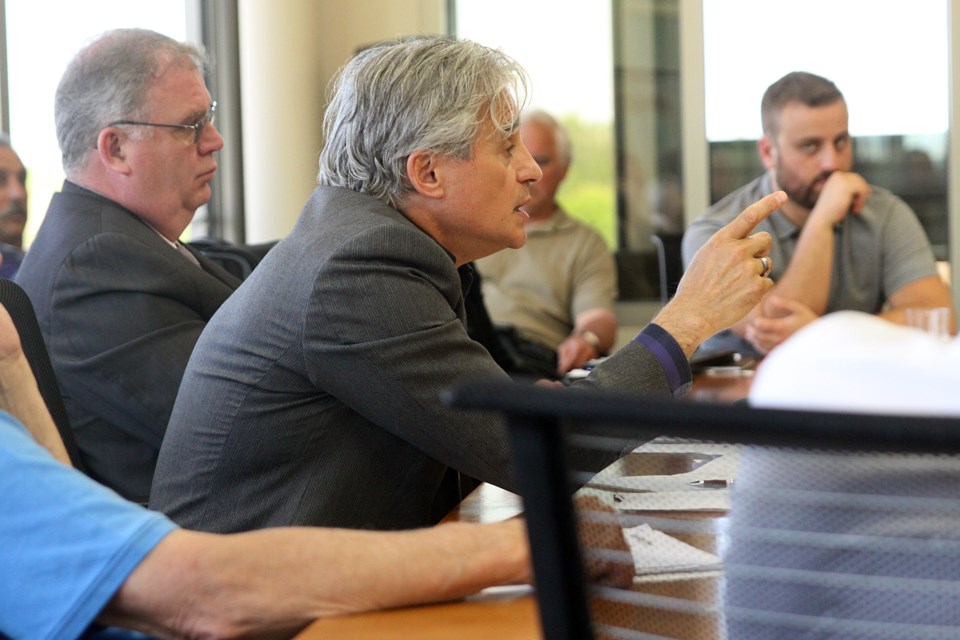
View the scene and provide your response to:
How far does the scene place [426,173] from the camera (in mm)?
1774

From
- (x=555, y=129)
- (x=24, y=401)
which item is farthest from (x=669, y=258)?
(x=24, y=401)

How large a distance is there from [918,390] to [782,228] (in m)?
3.04

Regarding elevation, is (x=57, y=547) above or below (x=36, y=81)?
below

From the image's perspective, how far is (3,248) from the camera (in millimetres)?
3041

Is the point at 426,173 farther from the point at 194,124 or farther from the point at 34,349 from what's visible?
the point at 194,124

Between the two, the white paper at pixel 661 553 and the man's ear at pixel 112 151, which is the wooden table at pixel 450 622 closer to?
the white paper at pixel 661 553

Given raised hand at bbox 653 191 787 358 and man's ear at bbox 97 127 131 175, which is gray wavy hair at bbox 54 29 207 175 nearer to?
man's ear at bbox 97 127 131 175

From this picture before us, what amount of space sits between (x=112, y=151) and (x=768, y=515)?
232 centimetres

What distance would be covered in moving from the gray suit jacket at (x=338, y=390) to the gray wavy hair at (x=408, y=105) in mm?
101

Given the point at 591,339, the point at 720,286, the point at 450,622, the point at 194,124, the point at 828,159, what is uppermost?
the point at 194,124

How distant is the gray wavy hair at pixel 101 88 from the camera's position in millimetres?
2701

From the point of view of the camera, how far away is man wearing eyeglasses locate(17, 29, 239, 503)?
229 cm

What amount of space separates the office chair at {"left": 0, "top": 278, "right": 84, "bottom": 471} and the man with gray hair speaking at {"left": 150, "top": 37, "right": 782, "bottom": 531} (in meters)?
0.16

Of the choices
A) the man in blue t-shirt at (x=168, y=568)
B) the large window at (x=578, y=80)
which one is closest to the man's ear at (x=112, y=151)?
the man in blue t-shirt at (x=168, y=568)
